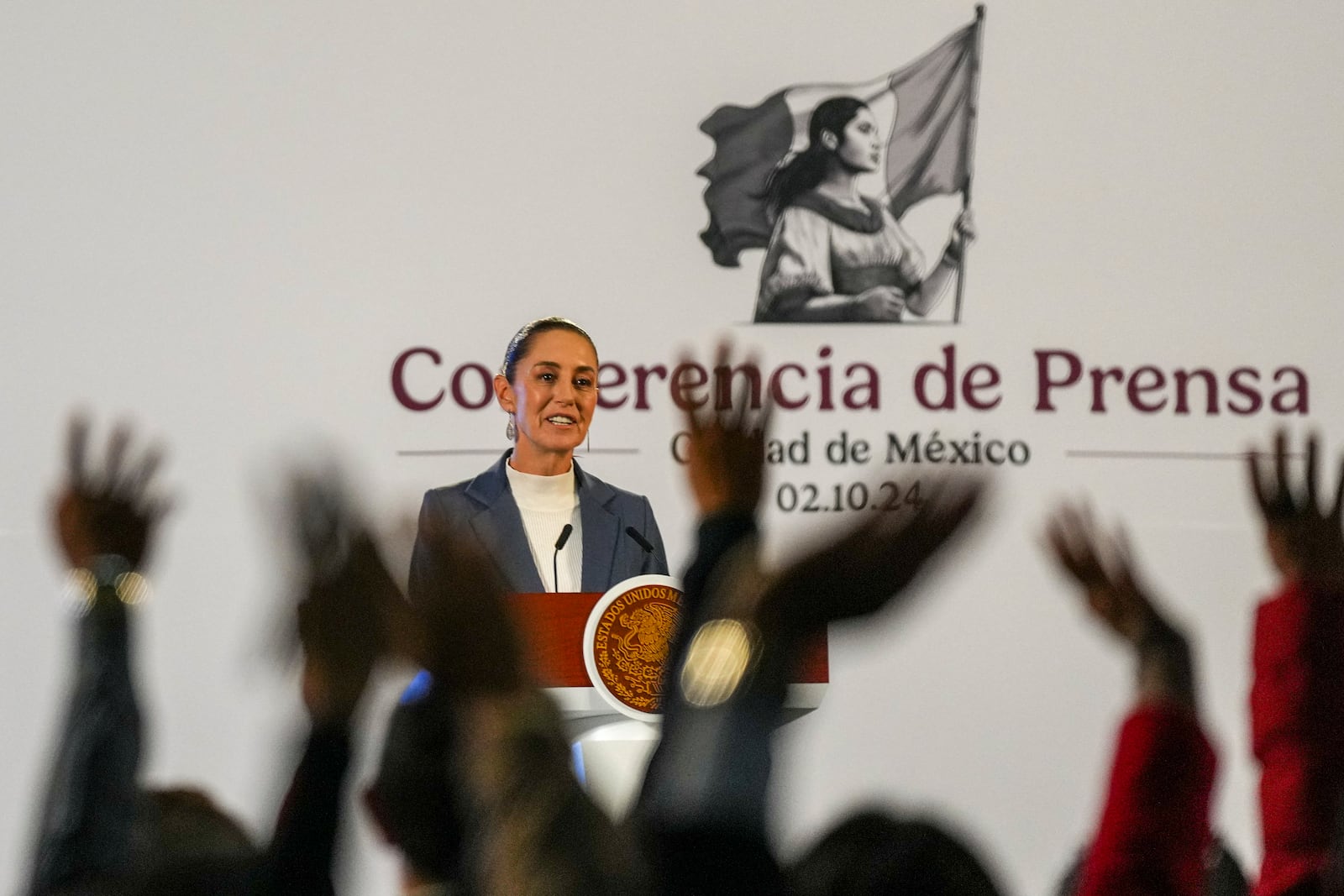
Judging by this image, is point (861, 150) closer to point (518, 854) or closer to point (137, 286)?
point (137, 286)

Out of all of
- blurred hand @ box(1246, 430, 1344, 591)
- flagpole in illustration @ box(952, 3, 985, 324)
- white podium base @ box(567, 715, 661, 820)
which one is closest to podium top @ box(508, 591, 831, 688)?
white podium base @ box(567, 715, 661, 820)

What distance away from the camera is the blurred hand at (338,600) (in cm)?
146

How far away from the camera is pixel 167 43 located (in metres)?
3.55

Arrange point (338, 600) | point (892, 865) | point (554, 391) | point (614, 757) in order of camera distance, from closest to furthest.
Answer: point (892, 865), point (338, 600), point (614, 757), point (554, 391)

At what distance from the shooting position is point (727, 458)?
157cm


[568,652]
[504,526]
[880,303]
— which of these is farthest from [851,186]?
[568,652]

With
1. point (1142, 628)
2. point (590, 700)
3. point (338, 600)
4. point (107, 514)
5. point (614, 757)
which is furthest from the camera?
point (590, 700)

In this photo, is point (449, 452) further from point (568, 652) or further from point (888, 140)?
point (888, 140)

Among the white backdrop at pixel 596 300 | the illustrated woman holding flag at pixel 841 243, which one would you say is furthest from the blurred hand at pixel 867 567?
the illustrated woman holding flag at pixel 841 243

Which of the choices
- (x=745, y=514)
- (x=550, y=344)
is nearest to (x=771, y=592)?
(x=745, y=514)

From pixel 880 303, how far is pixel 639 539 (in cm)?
82

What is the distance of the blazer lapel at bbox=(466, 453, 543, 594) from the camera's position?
3225 mm

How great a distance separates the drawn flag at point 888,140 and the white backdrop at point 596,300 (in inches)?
1.5

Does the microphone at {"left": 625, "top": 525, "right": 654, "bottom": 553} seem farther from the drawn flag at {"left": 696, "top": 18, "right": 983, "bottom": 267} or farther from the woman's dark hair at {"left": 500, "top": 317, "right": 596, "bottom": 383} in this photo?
the drawn flag at {"left": 696, "top": 18, "right": 983, "bottom": 267}
